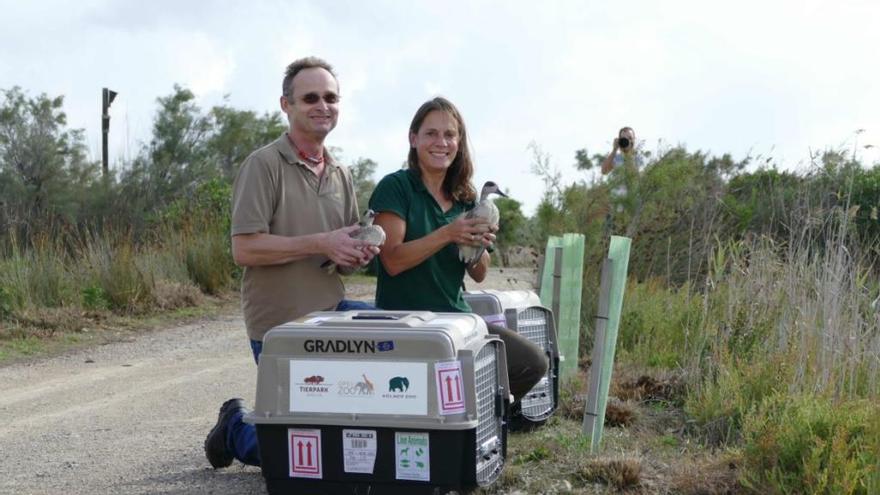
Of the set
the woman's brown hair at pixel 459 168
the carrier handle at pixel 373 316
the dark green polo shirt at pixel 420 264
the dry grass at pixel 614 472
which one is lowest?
the dry grass at pixel 614 472

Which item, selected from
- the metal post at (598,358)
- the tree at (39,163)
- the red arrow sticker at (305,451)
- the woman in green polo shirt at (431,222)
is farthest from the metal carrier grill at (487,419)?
the tree at (39,163)

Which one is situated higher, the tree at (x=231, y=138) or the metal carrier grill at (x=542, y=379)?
the tree at (x=231, y=138)

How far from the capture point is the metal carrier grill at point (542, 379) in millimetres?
5957

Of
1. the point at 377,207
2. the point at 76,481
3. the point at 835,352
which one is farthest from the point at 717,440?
the point at 76,481

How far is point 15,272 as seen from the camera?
12.2 metres

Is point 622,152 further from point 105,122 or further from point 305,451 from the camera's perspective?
point 105,122

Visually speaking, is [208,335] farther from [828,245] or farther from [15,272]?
[828,245]

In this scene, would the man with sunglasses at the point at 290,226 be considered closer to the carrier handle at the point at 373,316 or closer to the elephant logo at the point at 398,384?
the carrier handle at the point at 373,316

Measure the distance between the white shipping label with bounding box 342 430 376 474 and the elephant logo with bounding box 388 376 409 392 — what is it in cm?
18

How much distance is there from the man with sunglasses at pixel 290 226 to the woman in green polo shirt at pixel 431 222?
0.18 m

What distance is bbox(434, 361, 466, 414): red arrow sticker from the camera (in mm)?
4102

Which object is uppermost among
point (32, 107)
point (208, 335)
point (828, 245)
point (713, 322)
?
point (32, 107)

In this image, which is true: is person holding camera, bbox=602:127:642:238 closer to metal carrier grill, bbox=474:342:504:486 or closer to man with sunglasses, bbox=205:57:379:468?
man with sunglasses, bbox=205:57:379:468

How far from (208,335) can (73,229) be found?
4.34 m
